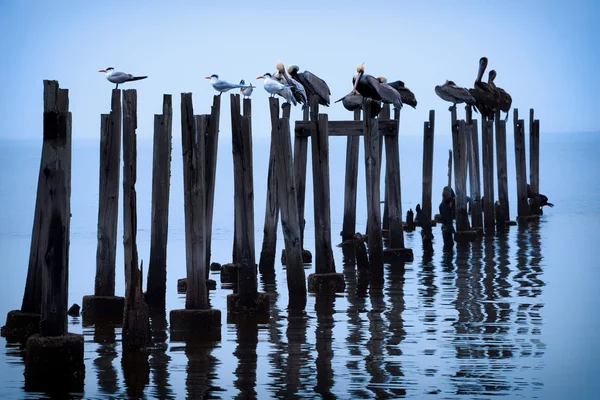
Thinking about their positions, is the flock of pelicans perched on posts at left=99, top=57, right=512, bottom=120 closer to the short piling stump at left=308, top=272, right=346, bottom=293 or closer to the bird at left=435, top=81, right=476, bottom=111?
the bird at left=435, top=81, right=476, bottom=111

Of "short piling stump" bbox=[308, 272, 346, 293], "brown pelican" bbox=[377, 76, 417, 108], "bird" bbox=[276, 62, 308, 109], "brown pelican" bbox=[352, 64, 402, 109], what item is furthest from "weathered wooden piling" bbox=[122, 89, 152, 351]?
"brown pelican" bbox=[377, 76, 417, 108]

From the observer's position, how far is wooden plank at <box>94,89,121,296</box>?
41.2 ft

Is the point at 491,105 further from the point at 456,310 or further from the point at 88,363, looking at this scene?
the point at 88,363

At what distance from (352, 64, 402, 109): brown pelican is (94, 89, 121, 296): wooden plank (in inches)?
279

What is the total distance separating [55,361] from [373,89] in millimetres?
10570

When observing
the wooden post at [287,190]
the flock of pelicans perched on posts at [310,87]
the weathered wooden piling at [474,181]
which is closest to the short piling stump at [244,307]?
the wooden post at [287,190]

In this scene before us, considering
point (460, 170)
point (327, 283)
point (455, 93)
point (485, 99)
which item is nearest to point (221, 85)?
point (327, 283)

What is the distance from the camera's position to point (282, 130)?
1341 centimetres

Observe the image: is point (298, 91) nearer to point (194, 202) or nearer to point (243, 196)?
point (243, 196)

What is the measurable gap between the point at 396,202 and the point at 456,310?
416 centimetres

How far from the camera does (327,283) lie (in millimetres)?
14883

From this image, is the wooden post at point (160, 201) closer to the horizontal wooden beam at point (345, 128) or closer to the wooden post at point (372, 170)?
the horizontal wooden beam at point (345, 128)

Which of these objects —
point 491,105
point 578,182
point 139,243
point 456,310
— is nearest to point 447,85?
point 491,105

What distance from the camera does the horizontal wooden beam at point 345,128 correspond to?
626 inches
